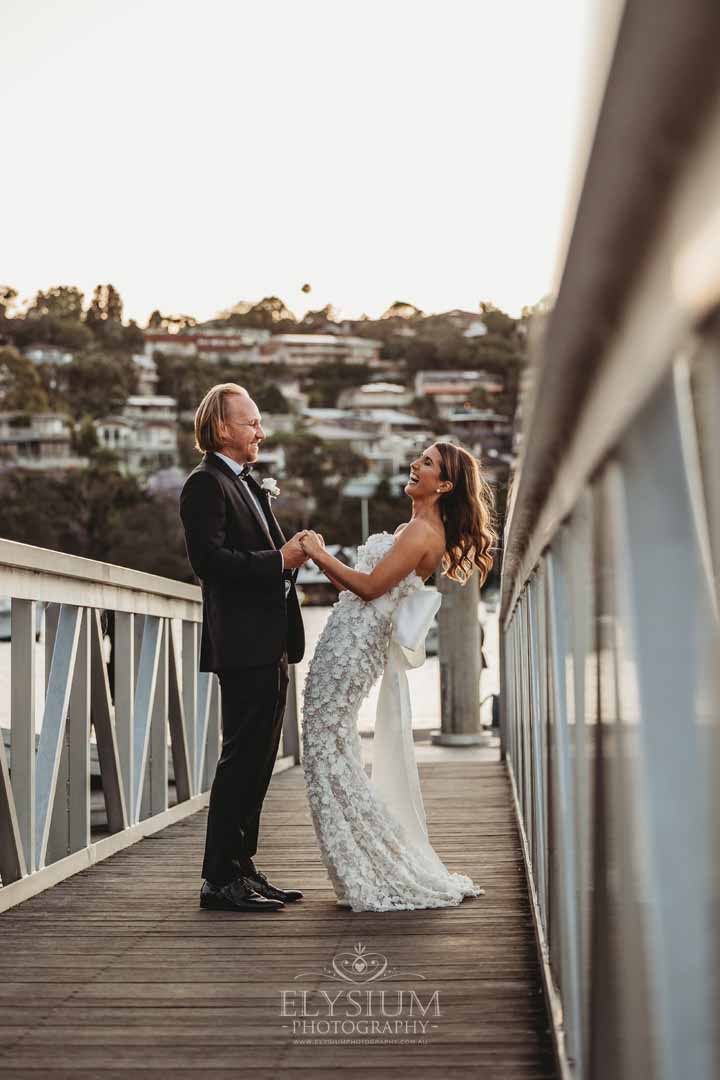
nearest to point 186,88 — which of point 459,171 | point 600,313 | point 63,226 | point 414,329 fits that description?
point 459,171

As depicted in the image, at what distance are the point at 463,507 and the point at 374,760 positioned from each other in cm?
86

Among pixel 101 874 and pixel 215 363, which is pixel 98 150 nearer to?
pixel 215 363

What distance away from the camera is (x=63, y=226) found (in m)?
83.4

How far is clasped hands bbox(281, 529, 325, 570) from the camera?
180 inches

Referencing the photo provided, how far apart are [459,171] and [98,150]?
19504 millimetres

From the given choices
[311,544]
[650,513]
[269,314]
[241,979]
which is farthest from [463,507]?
[269,314]

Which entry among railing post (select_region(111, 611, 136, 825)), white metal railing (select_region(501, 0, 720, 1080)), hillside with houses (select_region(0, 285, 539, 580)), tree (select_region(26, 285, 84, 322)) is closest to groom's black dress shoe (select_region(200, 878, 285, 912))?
railing post (select_region(111, 611, 136, 825))

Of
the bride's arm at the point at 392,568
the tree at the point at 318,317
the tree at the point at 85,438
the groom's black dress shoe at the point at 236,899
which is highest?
the tree at the point at 318,317

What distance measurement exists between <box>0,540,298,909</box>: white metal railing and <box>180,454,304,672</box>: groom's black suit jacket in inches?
17.8

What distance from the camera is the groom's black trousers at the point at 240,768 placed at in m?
4.62

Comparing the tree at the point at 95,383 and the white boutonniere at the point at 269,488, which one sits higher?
the tree at the point at 95,383

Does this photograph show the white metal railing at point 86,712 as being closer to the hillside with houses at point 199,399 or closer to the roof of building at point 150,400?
the hillside with houses at point 199,399

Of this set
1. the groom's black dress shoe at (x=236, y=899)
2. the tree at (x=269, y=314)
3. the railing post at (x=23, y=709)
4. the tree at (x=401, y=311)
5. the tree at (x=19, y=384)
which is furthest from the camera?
the tree at (x=401, y=311)

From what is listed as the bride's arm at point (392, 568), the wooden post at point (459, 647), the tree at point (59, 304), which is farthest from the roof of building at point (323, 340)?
the bride's arm at point (392, 568)
